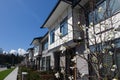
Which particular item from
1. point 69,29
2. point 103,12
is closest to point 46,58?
point 69,29

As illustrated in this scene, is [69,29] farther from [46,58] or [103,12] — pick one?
[46,58]

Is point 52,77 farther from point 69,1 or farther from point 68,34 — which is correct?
point 69,1

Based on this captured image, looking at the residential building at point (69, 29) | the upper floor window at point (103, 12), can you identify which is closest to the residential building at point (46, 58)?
Answer: the residential building at point (69, 29)

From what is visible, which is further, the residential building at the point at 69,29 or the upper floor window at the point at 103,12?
the residential building at the point at 69,29

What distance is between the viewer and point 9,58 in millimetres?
110750

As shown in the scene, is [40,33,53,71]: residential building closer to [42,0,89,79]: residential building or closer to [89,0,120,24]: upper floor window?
[42,0,89,79]: residential building

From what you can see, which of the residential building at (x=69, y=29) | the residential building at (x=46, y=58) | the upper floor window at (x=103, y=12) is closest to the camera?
the upper floor window at (x=103, y=12)

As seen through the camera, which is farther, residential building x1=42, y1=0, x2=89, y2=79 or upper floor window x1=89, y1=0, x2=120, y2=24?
residential building x1=42, y1=0, x2=89, y2=79

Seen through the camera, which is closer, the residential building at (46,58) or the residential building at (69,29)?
the residential building at (69,29)

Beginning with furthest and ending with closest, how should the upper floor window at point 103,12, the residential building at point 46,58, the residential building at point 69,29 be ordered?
the residential building at point 46,58
the residential building at point 69,29
the upper floor window at point 103,12

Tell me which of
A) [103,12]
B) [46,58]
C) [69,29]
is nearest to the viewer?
[103,12]

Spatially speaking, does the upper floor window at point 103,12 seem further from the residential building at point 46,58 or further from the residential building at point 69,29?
the residential building at point 46,58

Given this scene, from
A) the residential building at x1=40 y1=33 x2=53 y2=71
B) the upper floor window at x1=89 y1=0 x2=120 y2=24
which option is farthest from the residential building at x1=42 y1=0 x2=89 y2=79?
the residential building at x1=40 y1=33 x2=53 y2=71

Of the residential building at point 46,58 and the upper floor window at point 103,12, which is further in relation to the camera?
the residential building at point 46,58
